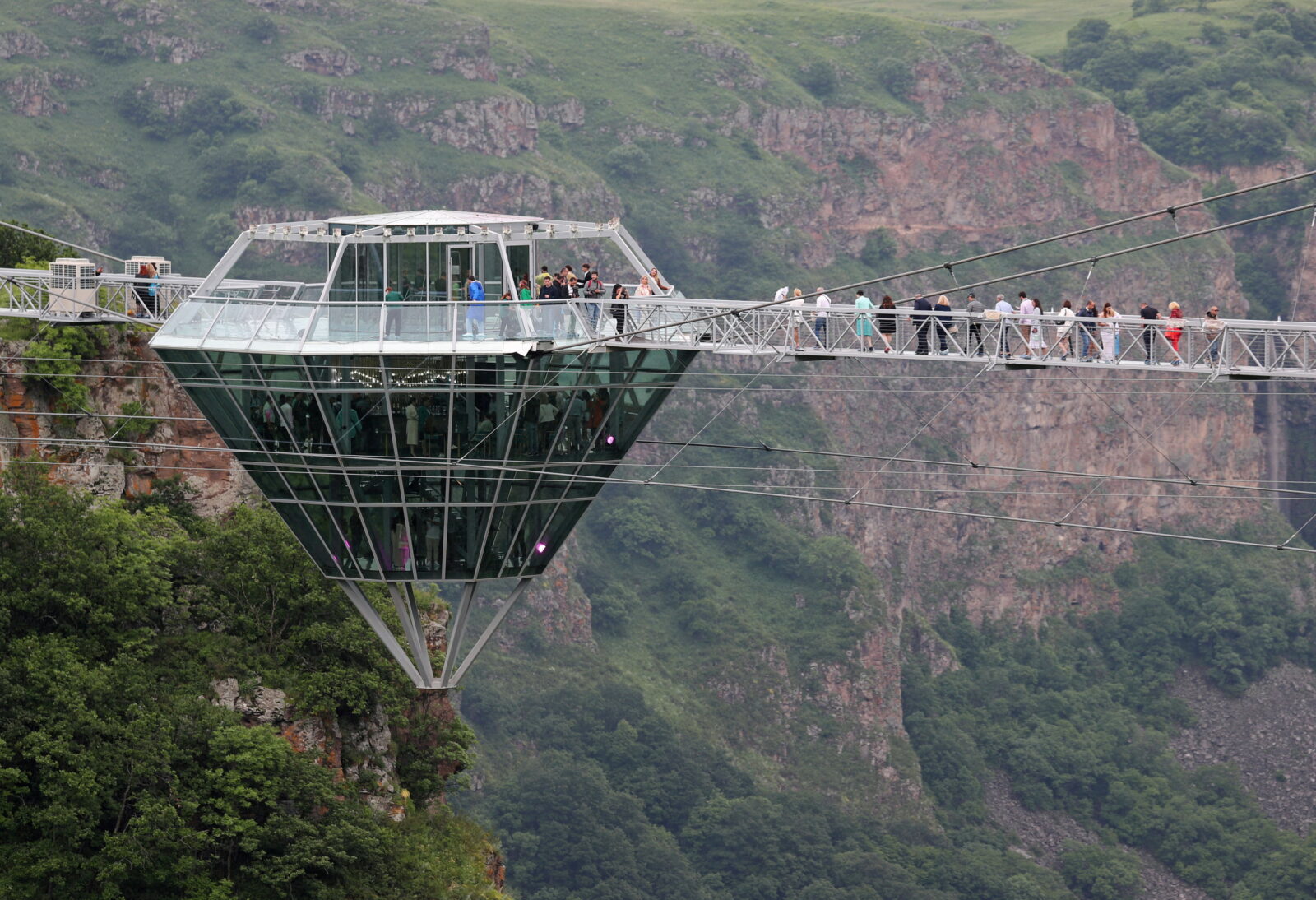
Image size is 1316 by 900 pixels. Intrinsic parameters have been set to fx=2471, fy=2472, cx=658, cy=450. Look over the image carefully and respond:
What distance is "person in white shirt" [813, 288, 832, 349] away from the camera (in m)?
55.0

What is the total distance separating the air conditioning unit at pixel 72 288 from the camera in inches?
2709

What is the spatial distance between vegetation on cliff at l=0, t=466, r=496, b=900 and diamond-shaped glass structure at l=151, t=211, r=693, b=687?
1006 cm

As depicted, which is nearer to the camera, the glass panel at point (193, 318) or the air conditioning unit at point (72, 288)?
the glass panel at point (193, 318)

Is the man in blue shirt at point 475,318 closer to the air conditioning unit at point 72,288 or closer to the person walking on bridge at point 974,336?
the person walking on bridge at point 974,336

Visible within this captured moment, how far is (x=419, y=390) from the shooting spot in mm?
53844

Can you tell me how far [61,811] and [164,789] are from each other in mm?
3121

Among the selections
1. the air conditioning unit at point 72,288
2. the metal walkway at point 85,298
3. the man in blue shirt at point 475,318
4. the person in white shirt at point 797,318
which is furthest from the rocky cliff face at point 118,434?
the person in white shirt at point 797,318

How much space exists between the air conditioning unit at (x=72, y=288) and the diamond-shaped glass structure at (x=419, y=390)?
13299 millimetres

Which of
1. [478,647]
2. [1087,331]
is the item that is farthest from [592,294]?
[1087,331]

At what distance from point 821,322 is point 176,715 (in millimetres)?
21005

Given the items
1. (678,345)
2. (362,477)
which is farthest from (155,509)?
(678,345)

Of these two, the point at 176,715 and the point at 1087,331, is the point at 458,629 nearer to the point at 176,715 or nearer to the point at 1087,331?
the point at 176,715

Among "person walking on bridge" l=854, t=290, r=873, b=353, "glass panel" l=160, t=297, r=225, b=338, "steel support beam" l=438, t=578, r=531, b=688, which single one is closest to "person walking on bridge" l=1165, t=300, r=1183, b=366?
"person walking on bridge" l=854, t=290, r=873, b=353

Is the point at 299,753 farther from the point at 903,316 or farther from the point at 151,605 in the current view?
the point at 903,316
